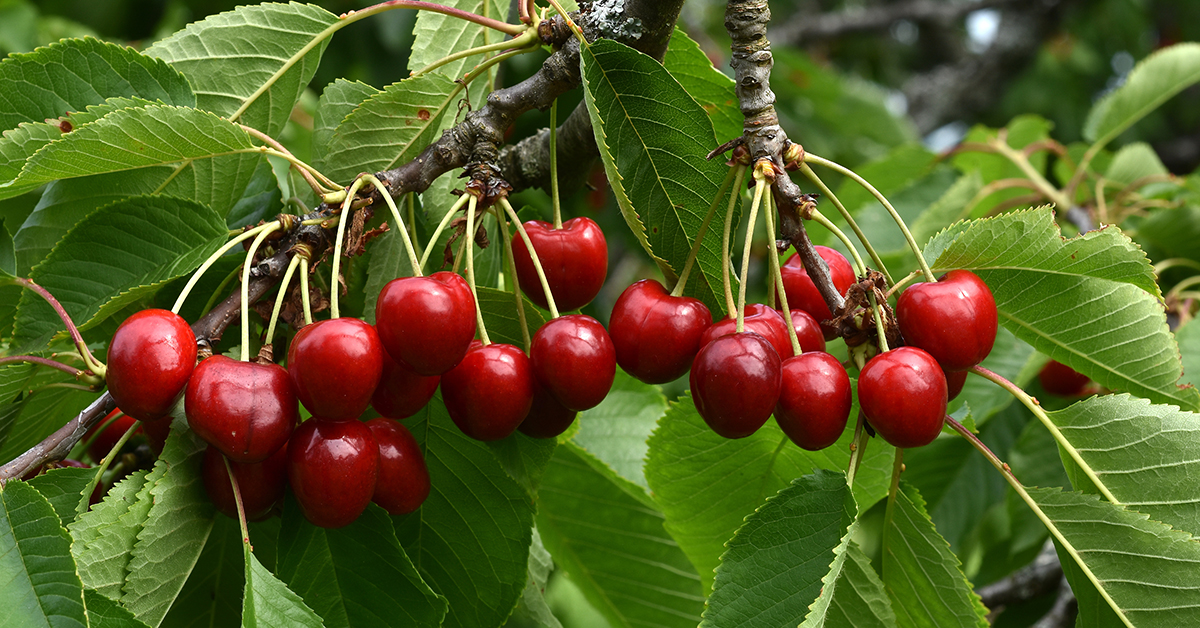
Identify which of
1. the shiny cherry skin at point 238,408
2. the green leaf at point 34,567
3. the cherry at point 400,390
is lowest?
the green leaf at point 34,567

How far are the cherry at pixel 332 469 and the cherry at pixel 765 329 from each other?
0.46 meters

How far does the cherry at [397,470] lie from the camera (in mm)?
1183

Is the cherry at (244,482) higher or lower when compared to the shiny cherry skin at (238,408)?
lower

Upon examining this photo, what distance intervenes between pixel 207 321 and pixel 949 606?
112 centimetres

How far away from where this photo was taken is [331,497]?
107 cm

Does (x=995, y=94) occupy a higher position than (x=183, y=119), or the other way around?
(x=183, y=119)

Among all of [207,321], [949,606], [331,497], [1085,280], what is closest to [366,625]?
[331,497]

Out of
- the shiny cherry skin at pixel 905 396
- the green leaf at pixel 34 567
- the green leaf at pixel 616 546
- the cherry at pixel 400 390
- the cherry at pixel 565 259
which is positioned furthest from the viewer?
the green leaf at pixel 616 546

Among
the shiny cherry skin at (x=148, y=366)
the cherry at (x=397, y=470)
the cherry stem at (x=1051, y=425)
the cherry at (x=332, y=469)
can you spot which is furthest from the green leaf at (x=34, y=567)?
the cherry stem at (x=1051, y=425)

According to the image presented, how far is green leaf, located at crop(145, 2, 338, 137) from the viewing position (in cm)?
148

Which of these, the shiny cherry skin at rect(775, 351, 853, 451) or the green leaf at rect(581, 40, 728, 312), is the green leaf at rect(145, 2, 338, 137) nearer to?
the green leaf at rect(581, 40, 728, 312)

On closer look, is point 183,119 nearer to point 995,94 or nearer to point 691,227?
point 691,227

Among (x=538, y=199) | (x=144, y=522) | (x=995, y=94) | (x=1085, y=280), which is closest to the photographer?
(x=144, y=522)

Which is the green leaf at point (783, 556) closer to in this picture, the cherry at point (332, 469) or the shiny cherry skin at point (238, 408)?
the cherry at point (332, 469)
